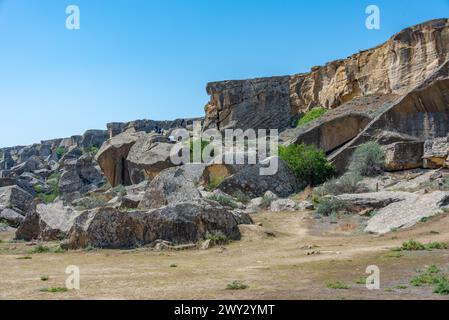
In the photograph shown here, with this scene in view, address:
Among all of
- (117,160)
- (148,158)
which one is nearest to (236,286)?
(148,158)

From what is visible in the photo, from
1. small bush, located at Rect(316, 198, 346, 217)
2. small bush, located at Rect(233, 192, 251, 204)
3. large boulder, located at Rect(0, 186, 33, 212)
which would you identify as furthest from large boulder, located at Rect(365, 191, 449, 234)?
large boulder, located at Rect(0, 186, 33, 212)

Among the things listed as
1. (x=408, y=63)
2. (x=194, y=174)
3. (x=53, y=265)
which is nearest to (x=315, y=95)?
(x=408, y=63)

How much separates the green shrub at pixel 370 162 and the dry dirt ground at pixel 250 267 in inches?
355

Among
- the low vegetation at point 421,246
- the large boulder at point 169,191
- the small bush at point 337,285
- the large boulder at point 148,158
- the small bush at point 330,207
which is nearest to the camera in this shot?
the small bush at point 337,285

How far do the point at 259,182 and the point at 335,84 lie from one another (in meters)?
23.2

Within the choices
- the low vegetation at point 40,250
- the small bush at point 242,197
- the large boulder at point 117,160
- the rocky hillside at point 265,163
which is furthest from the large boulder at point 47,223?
the large boulder at point 117,160

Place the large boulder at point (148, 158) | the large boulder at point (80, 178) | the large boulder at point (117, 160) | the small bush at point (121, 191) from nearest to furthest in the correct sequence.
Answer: the small bush at point (121, 191) < the large boulder at point (148, 158) < the large boulder at point (117, 160) < the large boulder at point (80, 178)

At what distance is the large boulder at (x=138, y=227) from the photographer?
13438mm

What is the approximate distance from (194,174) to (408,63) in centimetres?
1735

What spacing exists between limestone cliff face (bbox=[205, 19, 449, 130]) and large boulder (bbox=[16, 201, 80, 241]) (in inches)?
772

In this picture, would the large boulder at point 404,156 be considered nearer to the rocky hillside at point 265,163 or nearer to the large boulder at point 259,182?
the rocky hillside at point 265,163

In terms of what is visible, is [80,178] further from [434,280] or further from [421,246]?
[434,280]

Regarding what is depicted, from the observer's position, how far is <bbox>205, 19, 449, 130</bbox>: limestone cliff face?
33.6 meters
